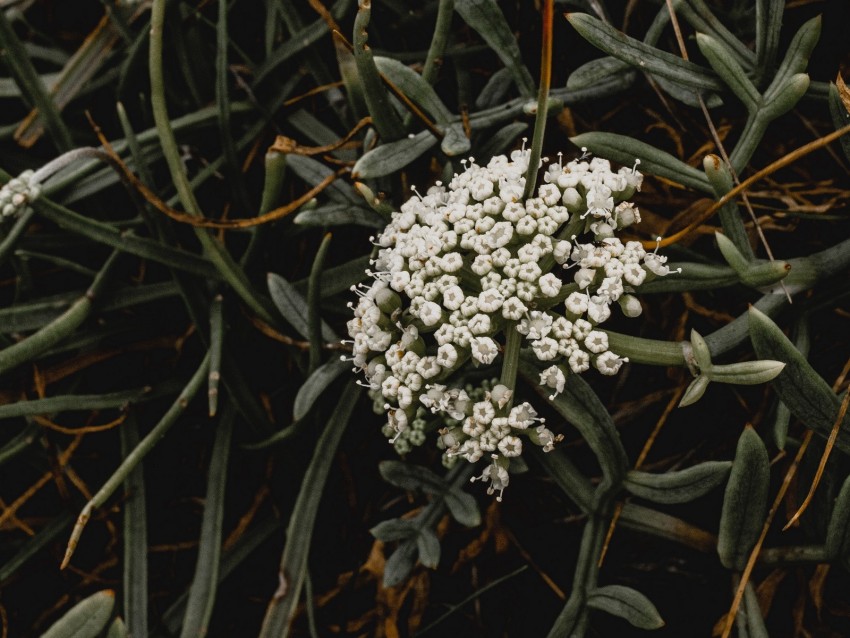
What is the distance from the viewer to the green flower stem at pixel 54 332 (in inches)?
69.7

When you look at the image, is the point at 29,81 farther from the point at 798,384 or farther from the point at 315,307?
the point at 798,384

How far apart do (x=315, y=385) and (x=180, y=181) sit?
2.09 feet

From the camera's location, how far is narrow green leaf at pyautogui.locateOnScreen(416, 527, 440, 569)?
1695mm

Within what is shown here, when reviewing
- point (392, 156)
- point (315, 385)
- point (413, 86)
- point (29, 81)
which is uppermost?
point (29, 81)

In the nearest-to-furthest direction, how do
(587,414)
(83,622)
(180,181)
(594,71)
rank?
(83,622) < (587,414) < (594,71) < (180,181)

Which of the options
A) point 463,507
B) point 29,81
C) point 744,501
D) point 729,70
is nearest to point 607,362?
point 744,501

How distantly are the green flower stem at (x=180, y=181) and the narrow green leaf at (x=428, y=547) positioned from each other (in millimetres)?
701

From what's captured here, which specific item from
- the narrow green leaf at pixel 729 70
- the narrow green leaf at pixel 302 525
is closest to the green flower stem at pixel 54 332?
the narrow green leaf at pixel 302 525

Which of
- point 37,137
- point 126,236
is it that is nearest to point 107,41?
point 37,137

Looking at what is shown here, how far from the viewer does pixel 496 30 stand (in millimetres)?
1742

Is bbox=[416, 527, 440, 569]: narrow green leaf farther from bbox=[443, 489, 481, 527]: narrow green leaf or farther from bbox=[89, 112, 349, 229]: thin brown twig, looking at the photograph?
bbox=[89, 112, 349, 229]: thin brown twig

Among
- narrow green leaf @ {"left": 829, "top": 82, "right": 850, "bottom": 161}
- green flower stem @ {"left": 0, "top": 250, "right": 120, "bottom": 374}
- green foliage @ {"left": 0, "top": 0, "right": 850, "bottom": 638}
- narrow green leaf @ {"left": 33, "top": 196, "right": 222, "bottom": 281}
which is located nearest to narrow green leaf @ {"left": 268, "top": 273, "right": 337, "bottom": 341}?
green foliage @ {"left": 0, "top": 0, "right": 850, "bottom": 638}

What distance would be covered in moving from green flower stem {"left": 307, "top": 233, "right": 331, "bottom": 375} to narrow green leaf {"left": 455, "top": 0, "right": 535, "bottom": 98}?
2.07 ft

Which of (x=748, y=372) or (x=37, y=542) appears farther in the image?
(x=37, y=542)
